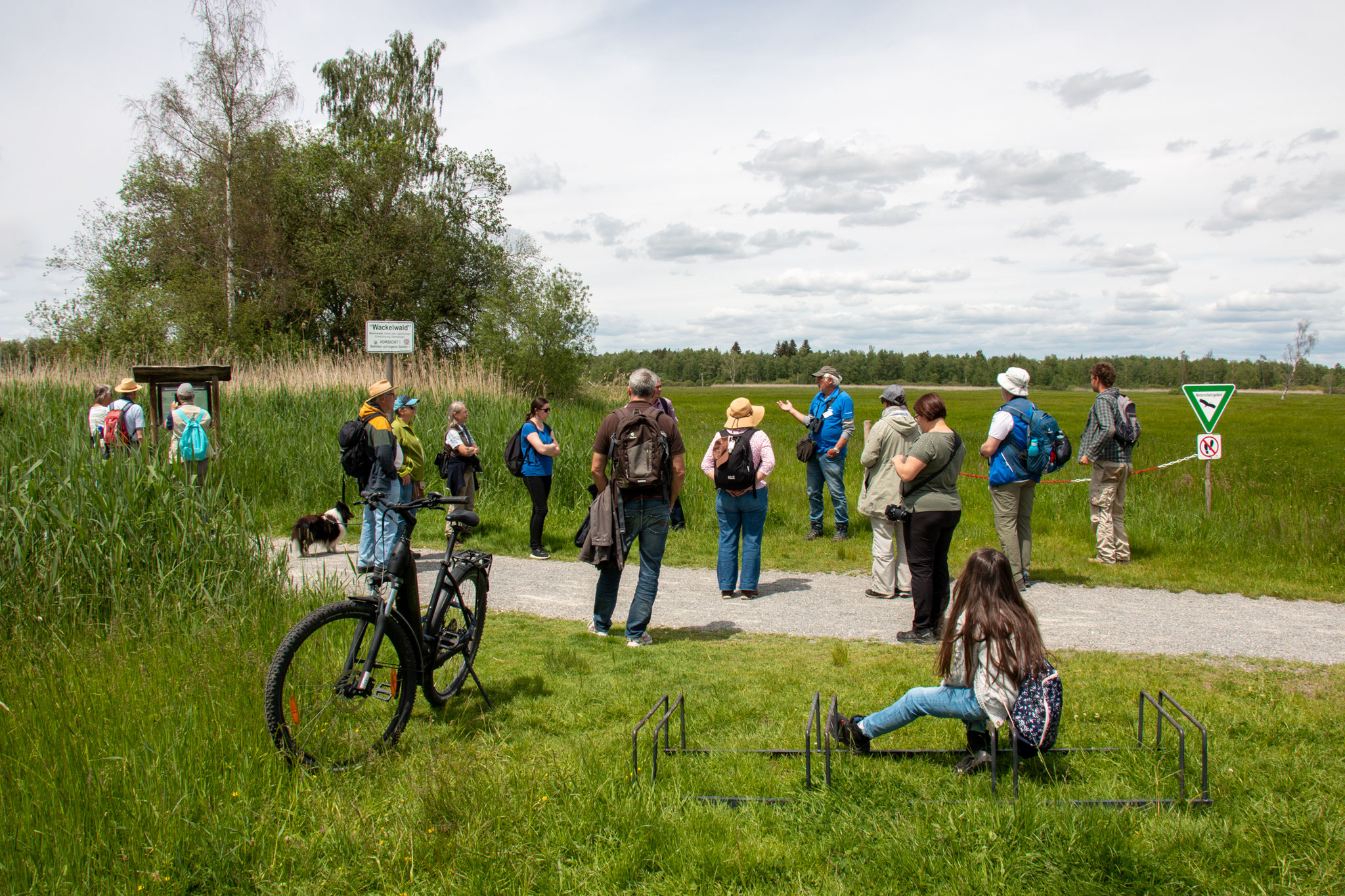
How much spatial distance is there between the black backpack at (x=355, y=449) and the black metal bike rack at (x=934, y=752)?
4929 millimetres

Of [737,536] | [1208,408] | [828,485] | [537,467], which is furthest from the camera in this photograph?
[1208,408]

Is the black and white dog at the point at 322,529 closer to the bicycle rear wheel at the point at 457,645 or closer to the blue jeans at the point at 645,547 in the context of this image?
the blue jeans at the point at 645,547

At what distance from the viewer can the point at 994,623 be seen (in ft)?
12.0

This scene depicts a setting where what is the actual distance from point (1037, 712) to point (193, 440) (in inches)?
361

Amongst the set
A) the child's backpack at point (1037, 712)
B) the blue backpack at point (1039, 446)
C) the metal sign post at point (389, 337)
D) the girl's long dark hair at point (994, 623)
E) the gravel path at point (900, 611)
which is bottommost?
the gravel path at point (900, 611)

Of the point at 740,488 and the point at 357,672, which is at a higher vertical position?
the point at 740,488

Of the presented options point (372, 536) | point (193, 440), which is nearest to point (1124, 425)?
point (372, 536)

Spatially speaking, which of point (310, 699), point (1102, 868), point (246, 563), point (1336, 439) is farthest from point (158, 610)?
point (1336, 439)

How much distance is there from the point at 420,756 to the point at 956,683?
8.10 ft

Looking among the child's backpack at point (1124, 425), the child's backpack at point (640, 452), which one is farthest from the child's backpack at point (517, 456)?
the child's backpack at point (1124, 425)

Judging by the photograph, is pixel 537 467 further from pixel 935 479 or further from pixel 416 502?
pixel 416 502

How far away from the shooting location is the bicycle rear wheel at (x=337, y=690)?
140 inches

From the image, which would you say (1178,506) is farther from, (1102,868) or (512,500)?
(1102,868)

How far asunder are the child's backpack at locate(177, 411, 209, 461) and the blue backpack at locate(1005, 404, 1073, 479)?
8667mm
